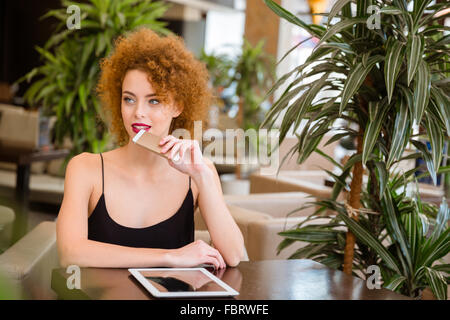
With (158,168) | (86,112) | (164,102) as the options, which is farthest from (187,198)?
(86,112)

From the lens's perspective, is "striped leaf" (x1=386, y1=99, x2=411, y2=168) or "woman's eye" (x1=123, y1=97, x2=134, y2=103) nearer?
"woman's eye" (x1=123, y1=97, x2=134, y2=103)

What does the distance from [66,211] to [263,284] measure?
636 mm

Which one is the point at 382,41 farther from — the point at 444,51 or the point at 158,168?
the point at 158,168

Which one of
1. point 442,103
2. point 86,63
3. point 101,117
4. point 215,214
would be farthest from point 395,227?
point 86,63

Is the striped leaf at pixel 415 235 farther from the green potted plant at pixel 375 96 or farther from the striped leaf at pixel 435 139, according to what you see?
the striped leaf at pixel 435 139

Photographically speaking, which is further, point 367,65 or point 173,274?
point 367,65

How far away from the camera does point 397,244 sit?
82.6 inches

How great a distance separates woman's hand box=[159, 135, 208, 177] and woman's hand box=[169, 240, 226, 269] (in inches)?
9.5

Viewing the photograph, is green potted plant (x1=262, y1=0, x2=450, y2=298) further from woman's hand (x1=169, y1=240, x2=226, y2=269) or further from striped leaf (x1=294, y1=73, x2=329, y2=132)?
woman's hand (x1=169, y1=240, x2=226, y2=269)

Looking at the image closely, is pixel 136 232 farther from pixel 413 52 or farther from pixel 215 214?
pixel 413 52

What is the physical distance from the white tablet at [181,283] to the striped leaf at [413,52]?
0.90 m

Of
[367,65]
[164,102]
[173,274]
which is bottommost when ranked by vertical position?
[173,274]

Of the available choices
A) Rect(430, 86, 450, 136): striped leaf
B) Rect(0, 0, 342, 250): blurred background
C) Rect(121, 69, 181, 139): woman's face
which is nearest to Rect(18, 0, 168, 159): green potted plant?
Rect(0, 0, 342, 250): blurred background

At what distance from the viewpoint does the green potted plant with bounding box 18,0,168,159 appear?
4246 millimetres
